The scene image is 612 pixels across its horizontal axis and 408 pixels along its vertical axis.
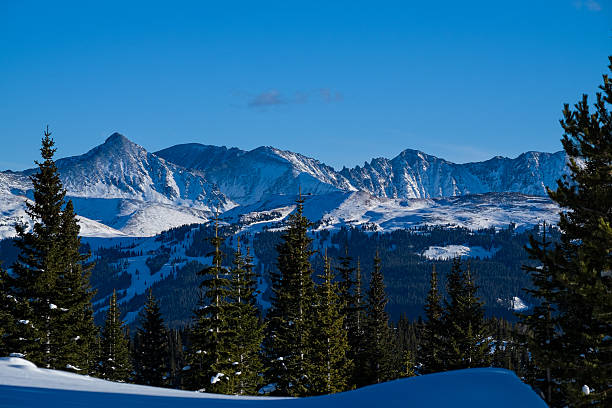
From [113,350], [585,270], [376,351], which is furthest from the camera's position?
[113,350]

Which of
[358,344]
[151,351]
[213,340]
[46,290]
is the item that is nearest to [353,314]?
[358,344]

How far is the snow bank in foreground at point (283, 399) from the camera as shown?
11.4 meters

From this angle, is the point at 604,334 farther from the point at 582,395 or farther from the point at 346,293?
the point at 346,293

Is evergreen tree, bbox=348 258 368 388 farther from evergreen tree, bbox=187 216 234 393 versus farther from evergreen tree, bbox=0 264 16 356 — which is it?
evergreen tree, bbox=0 264 16 356

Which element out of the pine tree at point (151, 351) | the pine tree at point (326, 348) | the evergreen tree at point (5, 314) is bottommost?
the pine tree at point (151, 351)

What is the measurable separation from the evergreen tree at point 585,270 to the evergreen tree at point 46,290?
82.7 ft

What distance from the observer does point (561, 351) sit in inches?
680

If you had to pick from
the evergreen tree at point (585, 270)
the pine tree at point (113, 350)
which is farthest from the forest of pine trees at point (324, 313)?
the pine tree at point (113, 350)

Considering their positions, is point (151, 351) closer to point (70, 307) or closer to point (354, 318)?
point (354, 318)

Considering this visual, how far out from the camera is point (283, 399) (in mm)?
14422

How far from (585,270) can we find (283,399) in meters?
9.01

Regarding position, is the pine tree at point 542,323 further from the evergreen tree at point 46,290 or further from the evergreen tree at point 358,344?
the evergreen tree at point 46,290

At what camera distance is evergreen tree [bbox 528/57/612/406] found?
14.5 metres

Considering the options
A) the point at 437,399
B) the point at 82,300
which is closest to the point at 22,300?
the point at 82,300
